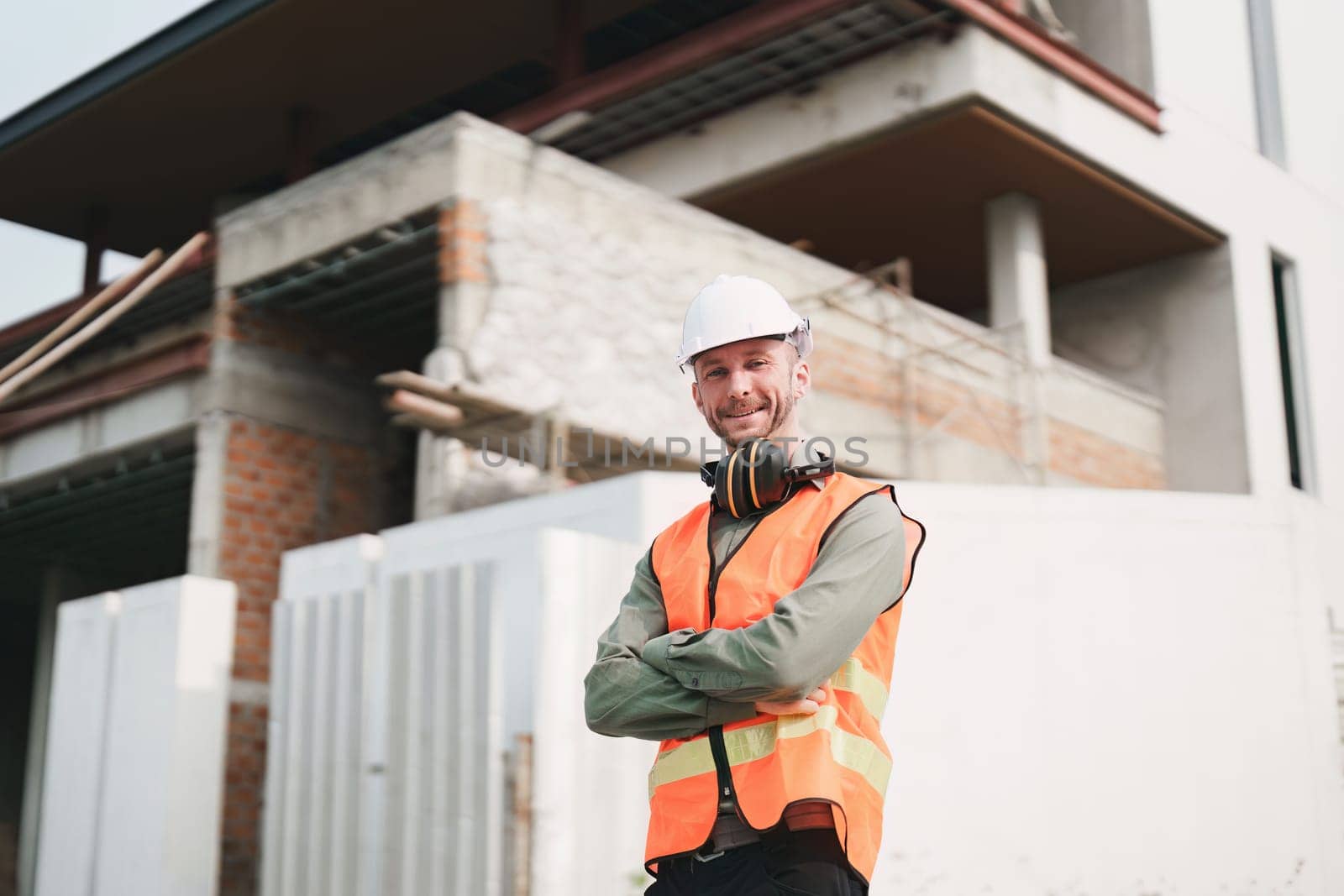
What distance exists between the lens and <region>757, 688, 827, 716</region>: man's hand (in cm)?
232

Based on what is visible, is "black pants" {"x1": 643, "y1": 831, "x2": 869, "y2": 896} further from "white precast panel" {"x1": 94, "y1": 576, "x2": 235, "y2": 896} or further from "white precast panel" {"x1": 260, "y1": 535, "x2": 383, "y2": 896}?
"white precast panel" {"x1": 94, "y1": 576, "x2": 235, "y2": 896}

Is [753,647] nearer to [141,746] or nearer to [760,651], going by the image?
[760,651]

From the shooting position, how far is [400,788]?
19.1ft

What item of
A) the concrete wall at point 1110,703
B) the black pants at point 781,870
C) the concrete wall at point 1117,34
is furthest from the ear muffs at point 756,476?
the concrete wall at point 1117,34

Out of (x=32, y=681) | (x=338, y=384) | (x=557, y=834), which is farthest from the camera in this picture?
(x=32, y=681)

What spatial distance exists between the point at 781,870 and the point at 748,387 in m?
0.77

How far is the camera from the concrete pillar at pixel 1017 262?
1199 centimetres

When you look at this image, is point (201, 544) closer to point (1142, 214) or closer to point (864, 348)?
point (864, 348)

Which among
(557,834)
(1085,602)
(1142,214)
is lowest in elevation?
(557,834)

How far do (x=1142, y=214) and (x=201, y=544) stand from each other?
25.7ft

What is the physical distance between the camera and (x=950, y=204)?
12.3 m

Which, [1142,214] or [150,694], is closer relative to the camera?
[150,694]

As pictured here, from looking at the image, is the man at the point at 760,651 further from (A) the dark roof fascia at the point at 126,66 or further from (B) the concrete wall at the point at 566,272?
(A) the dark roof fascia at the point at 126,66

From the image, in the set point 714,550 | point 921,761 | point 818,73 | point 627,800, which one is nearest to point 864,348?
point 818,73
